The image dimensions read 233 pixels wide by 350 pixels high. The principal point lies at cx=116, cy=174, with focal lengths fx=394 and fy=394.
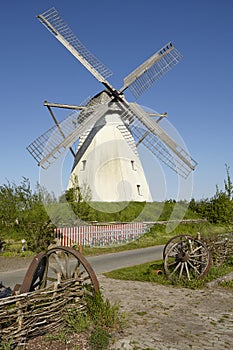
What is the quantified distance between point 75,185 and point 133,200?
5.50 m

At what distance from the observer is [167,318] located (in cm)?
769

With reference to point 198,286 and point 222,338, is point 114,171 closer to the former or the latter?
point 198,286

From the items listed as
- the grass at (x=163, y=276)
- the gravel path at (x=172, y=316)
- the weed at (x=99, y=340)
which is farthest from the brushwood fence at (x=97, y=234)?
the weed at (x=99, y=340)

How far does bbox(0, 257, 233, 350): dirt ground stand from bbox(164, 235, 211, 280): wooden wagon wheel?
73cm

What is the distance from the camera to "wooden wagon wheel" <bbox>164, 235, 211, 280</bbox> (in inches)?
431

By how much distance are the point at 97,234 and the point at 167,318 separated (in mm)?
13167

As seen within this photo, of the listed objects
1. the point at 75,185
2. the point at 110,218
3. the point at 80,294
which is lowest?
the point at 80,294

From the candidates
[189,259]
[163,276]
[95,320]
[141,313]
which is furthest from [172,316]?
[163,276]

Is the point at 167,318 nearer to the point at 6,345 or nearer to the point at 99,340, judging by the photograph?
the point at 99,340


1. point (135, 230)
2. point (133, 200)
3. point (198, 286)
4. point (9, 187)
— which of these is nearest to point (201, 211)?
point (133, 200)

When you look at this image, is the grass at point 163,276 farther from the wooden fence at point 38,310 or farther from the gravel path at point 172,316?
the wooden fence at point 38,310

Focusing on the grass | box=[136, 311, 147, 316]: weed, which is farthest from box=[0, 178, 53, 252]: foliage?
box=[136, 311, 147, 316]: weed

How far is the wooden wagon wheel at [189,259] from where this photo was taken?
10937 millimetres

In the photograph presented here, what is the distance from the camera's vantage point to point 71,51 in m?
25.8
